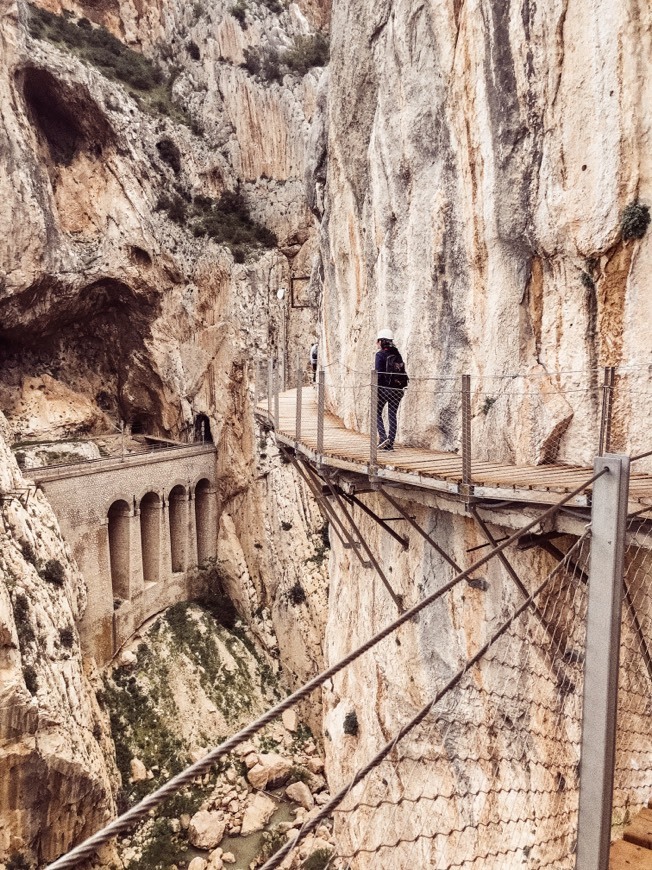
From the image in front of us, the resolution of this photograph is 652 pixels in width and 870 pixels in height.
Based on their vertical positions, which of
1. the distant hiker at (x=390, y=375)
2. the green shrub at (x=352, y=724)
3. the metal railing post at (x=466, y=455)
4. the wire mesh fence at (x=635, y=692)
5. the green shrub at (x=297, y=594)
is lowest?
the green shrub at (x=297, y=594)

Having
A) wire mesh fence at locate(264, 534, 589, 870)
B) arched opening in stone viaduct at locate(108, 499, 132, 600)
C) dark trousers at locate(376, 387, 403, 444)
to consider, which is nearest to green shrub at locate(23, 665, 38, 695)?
arched opening in stone viaduct at locate(108, 499, 132, 600)

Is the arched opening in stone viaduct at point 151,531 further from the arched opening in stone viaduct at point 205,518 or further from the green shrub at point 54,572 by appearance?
the green shrub at point 54,572

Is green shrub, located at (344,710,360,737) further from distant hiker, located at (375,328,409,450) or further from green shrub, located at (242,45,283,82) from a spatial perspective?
green shrub, located at (242,45,283,82)

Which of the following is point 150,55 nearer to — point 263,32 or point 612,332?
point 263,32

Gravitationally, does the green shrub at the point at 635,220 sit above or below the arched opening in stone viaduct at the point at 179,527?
above

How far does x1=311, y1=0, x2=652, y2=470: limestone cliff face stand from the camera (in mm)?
5402

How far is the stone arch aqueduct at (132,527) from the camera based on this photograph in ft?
68.3

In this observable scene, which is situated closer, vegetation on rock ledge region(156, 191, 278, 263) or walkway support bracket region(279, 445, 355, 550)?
walkway support bracket region(279, 445, 355, 550)

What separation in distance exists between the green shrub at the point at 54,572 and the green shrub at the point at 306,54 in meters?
28.0

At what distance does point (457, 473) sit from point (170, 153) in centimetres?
2941

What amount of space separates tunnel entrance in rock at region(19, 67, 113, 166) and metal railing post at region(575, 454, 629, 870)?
98.7 feet

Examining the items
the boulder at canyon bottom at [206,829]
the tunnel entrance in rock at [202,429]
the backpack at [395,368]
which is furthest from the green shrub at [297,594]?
the backpack at [395,368]

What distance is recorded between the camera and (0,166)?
22391mm

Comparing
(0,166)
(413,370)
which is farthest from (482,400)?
(0,166)
